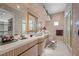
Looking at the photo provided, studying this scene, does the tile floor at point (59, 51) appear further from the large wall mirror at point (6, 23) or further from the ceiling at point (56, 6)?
the large wall mirror at point (6, 23)

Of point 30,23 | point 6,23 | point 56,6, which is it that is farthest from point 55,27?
point 6,23

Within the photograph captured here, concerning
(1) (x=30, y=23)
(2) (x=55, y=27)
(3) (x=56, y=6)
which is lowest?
(2) (x=55, y=27)

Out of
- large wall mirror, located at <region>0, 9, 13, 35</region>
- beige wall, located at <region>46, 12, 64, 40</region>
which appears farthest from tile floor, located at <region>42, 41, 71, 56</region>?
large wall mirror, located at <region>0, 9, 13, 35</region>

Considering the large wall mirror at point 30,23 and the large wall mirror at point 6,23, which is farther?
the large wall mirror at point 30,23

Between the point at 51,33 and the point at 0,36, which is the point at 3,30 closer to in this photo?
the point at 0,36

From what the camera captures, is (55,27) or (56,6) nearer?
(56,6)

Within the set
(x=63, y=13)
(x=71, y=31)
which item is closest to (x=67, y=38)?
(x=71, y=31)

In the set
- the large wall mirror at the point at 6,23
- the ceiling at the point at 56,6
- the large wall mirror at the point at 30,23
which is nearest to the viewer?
the large wall mirror at the point at 6,23

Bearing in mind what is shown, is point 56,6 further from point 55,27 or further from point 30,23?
point 30,23

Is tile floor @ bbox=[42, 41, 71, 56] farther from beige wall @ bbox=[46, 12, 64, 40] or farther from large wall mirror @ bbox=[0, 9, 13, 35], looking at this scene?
large wall mirror @ bbox=[0, 9, 13, 35]

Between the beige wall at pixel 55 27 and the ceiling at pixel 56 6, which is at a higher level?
the ceiling at pixel 56 6

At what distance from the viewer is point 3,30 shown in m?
1.84

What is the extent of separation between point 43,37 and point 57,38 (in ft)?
2.09

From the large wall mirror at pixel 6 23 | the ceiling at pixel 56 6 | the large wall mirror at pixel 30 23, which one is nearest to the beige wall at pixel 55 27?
the ceiling at pixel 56 6
